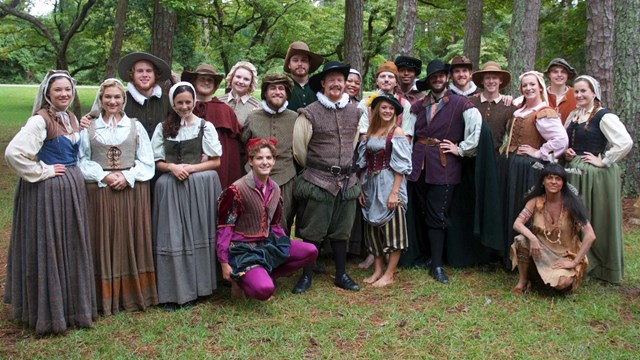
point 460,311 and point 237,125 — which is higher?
point 237,125

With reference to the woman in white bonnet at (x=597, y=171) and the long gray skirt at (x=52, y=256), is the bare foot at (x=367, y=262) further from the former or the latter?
the long gray skirt at (x=52, y=256)

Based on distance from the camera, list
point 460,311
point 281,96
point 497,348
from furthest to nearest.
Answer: point 281,96 < point 460,311 < point 497,348

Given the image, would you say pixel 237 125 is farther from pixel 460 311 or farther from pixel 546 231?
pixel 546 231

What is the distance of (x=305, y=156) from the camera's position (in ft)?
14.4

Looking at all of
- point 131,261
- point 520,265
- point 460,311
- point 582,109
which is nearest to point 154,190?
point 131,261

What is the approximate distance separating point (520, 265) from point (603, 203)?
3.07 feet

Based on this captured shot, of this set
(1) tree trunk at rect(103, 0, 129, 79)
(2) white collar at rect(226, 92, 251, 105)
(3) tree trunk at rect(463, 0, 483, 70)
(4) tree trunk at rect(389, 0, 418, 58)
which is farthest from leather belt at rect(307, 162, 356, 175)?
(3) tree trunk at rect(463, 0, 483, 70)

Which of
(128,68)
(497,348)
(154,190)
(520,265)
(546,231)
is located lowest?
(497,348)

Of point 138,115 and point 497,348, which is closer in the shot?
point 497,348

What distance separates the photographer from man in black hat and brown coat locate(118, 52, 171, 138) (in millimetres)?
4051

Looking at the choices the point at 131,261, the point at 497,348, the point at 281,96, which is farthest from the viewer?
the point at 281,96

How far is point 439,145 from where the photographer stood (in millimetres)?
4680

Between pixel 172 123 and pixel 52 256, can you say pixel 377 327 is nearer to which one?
pixel 172 123

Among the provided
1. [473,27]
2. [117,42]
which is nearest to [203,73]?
[117,42]
